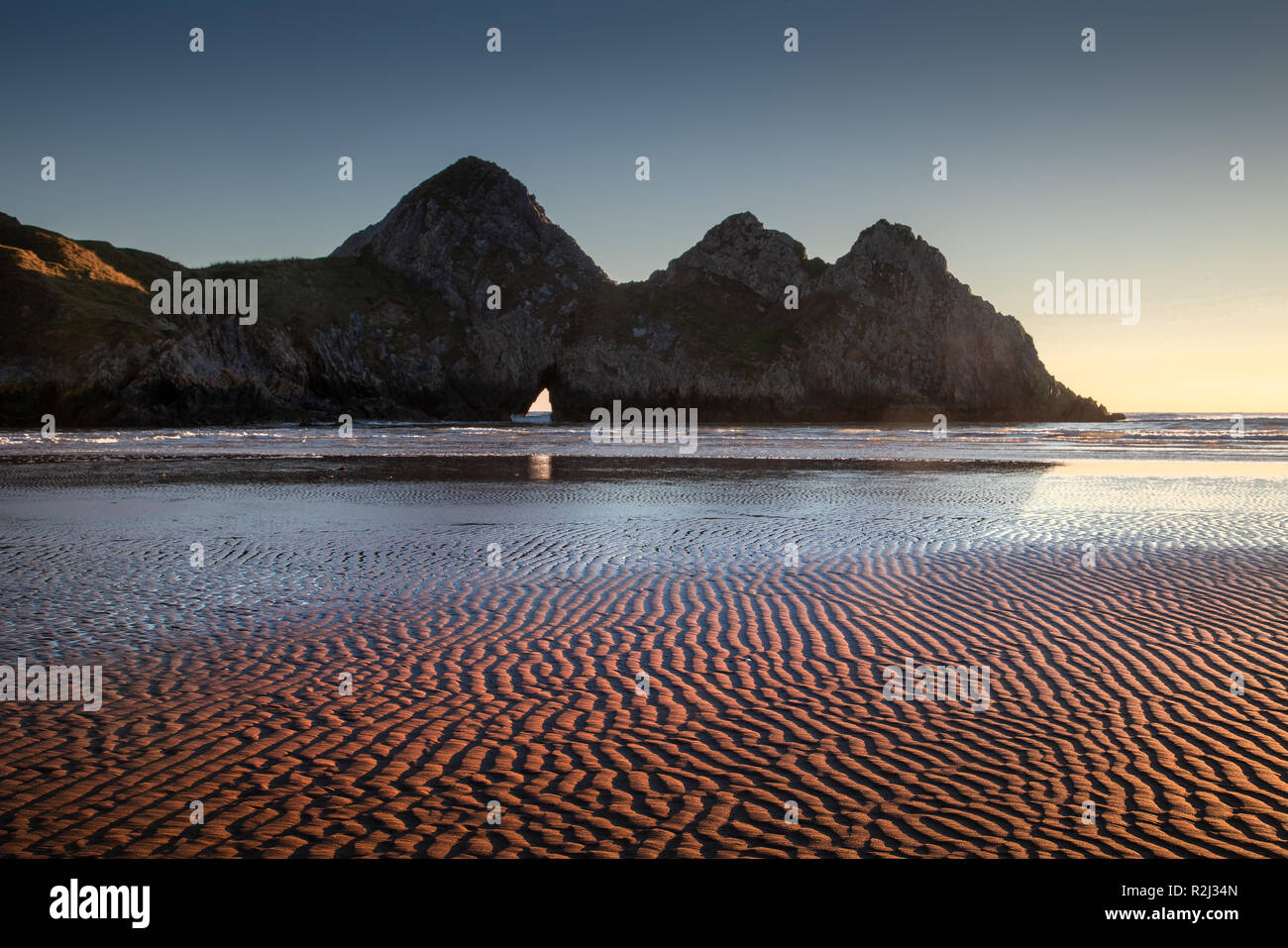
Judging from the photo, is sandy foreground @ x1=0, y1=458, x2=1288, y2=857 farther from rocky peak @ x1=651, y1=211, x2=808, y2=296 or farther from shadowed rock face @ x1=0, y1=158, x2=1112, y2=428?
rocky peak @ x1=651, y1=211, x2=808, y2=296

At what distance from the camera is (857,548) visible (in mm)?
14914

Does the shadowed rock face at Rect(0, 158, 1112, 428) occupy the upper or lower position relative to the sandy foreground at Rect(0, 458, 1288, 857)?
upper

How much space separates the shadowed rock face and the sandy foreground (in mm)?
98148

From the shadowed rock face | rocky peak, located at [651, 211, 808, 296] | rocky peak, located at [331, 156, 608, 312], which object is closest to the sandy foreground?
the shadowed rock face

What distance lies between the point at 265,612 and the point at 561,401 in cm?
13879

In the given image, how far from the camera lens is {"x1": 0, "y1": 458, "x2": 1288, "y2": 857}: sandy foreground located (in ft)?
16.1

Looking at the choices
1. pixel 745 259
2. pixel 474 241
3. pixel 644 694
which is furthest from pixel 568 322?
pixel 644 694

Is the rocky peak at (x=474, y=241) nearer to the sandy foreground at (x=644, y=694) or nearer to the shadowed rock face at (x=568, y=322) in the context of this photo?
the shadowed rock face at (x=568, y=322)

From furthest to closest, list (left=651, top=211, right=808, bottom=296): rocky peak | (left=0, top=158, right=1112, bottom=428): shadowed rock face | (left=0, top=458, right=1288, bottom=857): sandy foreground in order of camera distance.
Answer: (left=651, top=211, right=808, bottom=296): rocky peak → (left=0, top=158, right=1112, bottom=428): shadowed rock face → (left=0, top=458, right=1288, bottom=857): sandy foreground

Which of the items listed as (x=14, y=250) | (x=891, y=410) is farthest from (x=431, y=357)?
(x=891, y=410)

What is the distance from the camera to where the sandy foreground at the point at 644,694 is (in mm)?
4914

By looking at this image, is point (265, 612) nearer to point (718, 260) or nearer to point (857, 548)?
point (857, 548)

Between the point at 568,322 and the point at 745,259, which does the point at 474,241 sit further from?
the point at 745,259

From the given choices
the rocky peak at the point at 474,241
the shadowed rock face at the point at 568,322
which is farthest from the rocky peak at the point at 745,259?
the rocky peak at the point at 474,241
